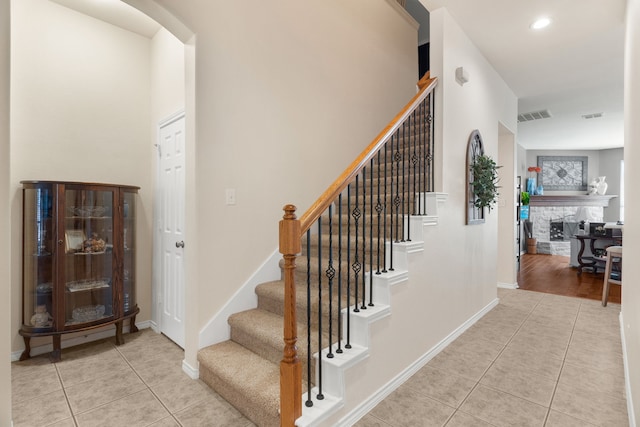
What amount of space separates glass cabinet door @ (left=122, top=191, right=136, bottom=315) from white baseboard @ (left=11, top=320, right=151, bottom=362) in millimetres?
335

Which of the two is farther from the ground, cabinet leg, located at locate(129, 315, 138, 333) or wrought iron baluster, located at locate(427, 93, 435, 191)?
wrought iron baluster, located at locate(427, 93, 435, 191)

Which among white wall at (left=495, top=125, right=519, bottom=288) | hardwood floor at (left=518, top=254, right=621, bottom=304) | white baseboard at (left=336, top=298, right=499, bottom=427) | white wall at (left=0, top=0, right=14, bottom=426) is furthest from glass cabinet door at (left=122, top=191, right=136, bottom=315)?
hardwood floor at (left=518, top=254, right=621, bottom=304)

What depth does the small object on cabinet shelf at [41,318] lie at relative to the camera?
271cm

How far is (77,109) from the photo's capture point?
10.1 ft

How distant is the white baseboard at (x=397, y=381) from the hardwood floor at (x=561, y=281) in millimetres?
2657

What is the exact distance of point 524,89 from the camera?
15.7ft

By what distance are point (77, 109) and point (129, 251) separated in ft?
4.70

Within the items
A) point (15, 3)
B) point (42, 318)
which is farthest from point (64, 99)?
point (42, 318)

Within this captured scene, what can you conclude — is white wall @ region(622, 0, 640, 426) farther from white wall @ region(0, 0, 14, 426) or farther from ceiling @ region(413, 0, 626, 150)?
white wall @ region(0, 0, 14, 426)

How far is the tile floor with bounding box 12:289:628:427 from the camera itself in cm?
197

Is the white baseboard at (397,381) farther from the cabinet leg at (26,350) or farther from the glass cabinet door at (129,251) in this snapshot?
the cabinet leg at (26,350)

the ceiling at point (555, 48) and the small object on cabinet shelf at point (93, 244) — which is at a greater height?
the ceiling at point (555, 48)

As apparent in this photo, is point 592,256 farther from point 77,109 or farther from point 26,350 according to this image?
point 26,350

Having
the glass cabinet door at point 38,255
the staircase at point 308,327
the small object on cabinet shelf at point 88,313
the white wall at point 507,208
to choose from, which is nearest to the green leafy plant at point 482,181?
the staircase at point 308,327
